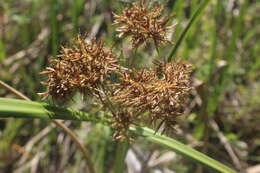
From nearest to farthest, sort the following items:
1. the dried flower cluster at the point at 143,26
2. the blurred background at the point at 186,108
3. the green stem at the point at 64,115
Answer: the green stem at the point at 64,115
the dried flower cluster at the point at 143,26
the blurred background at the point at 186,108

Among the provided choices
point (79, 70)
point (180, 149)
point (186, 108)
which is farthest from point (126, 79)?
point (186, 108)

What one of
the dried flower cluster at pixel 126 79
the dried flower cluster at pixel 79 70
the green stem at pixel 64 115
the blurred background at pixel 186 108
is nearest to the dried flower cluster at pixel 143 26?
the dried flower cluster at pixel 126 79

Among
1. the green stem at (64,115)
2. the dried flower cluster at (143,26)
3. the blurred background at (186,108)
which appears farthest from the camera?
the blurred background at (186,108)

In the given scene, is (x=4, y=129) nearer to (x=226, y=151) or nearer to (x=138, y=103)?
(x=226, y=151)

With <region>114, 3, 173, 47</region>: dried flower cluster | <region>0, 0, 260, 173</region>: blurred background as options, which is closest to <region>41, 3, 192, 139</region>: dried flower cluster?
<region>114, 3, 173, 47</region>: dried flower cluster

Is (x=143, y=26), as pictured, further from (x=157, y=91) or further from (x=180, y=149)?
(x=180, y=149)

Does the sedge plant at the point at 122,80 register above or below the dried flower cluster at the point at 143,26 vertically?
below

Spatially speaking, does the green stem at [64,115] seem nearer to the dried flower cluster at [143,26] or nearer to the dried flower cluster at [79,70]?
the dried flower cluster at [79,70]
